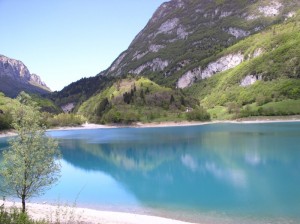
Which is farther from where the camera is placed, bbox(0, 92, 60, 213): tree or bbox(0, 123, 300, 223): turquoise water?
bbox(0, 123, 300, 223): turquoise water

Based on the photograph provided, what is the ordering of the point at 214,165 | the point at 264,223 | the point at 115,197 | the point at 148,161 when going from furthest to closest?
the point at 148,161 < the point at 214,165 < the point at 115,197 < the point at 264,223

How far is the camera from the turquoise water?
32031 mm

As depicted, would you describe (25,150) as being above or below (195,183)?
above

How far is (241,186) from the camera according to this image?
42.6 meters

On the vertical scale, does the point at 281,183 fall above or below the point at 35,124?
below

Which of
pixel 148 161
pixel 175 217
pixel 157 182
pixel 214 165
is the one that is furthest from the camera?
pixel 148 161

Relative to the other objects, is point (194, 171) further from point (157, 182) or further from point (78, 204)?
point (78, 204)

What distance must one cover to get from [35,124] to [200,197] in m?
22.0

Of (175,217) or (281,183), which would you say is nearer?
(175,217)

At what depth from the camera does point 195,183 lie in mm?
46875

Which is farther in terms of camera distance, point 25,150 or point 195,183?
point 195,183

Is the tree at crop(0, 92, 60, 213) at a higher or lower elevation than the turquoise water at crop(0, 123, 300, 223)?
higher

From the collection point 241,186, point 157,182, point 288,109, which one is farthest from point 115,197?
point 288,109

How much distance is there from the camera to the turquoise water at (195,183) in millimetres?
32031
